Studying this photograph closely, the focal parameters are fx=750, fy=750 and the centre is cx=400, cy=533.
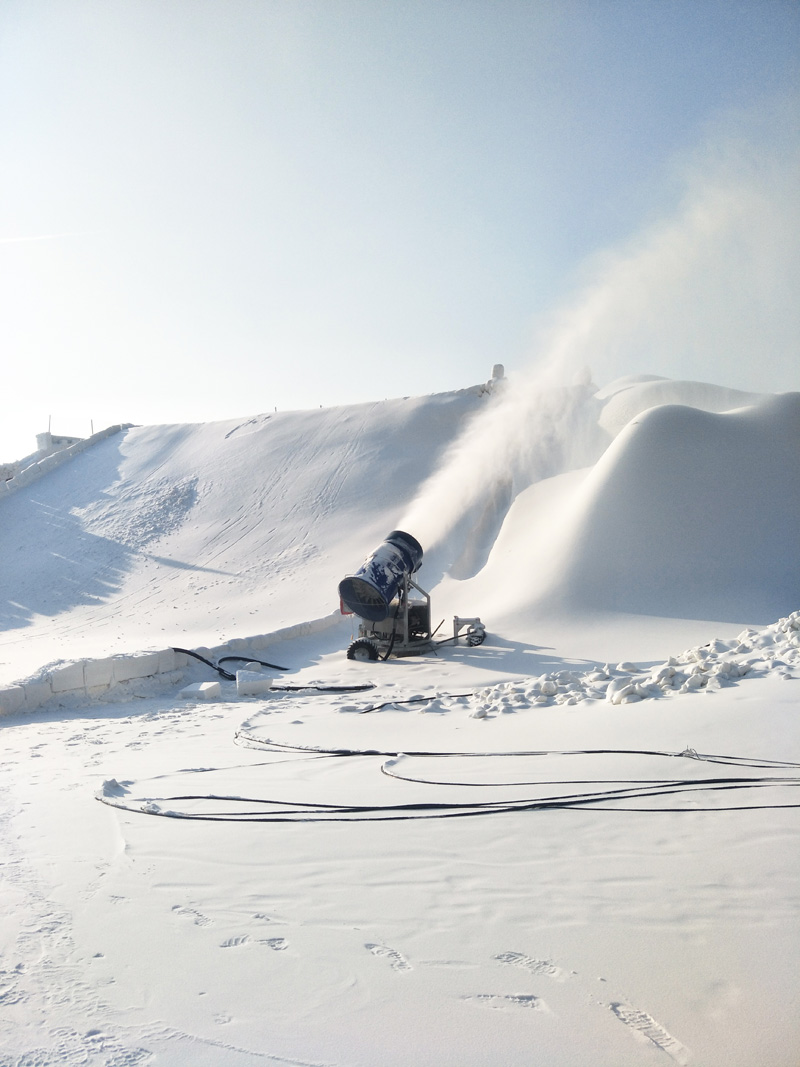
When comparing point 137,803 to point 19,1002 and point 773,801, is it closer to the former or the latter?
point 19,1002

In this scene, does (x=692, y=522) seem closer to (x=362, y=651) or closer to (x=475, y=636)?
(x=475, y=636)

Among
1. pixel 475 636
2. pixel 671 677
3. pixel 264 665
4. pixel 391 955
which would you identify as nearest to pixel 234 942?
pixel 391 955

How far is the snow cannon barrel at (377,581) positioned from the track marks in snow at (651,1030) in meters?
8.53

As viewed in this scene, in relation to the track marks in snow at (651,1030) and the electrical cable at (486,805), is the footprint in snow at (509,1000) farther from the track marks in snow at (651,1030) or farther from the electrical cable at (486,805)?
the electrical cable at (486,805)

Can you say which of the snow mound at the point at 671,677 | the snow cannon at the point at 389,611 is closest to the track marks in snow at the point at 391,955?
the snow mound at the point at 671,677

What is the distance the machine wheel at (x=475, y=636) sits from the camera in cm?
1059

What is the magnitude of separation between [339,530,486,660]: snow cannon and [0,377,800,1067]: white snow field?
325 millimetres

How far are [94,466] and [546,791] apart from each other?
87.9 feet

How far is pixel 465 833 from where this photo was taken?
3.42 metres

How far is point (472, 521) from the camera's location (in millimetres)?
17562

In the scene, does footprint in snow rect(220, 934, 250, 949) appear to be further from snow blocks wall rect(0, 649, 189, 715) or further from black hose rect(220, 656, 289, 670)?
black hose rect(220, 656, 289, 670)

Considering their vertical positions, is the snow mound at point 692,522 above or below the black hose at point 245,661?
above

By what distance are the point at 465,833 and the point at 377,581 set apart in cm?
722

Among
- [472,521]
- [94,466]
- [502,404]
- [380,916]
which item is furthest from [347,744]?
[94,466]
